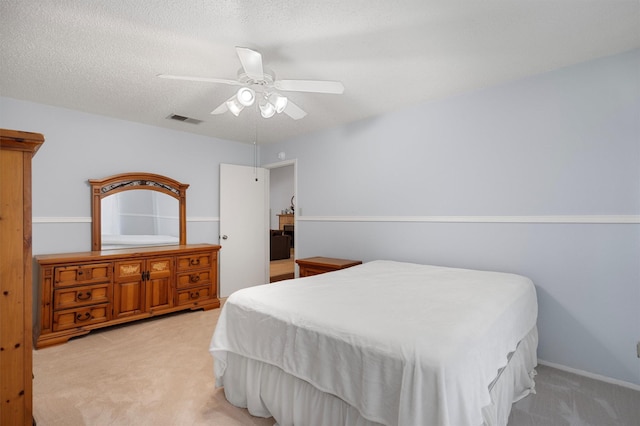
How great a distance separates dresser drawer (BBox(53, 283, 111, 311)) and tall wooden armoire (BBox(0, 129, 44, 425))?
7.06ft

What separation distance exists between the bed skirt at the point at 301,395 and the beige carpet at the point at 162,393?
0.31 ft

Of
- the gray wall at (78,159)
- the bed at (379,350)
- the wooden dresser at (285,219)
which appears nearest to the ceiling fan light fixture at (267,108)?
the bed at (379,350)

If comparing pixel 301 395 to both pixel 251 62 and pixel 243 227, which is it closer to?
pixel 251 62

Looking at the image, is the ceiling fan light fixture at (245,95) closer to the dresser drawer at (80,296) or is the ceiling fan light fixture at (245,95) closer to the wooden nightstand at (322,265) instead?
the wooden nightstand at (322,265)

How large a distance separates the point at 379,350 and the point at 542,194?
2.10m

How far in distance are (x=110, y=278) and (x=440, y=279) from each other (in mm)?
3063

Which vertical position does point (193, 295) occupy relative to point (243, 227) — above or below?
below

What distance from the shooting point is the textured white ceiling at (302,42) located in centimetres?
176

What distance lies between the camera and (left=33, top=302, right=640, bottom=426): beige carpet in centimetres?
178

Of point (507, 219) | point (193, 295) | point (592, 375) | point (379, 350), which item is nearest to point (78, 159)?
point (193, 295)

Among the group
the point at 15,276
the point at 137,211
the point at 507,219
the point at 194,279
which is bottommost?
the point at 194,279

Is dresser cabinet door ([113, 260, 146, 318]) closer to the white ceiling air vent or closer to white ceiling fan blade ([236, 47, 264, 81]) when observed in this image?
the white ceiling air vent

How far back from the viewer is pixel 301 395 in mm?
1544

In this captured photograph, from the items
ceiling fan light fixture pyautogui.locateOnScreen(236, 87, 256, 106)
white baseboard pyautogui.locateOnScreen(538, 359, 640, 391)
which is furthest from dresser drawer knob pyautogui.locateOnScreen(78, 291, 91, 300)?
white baseboard pyautogui.locateOnScreen(538, 359, 640, 391)
